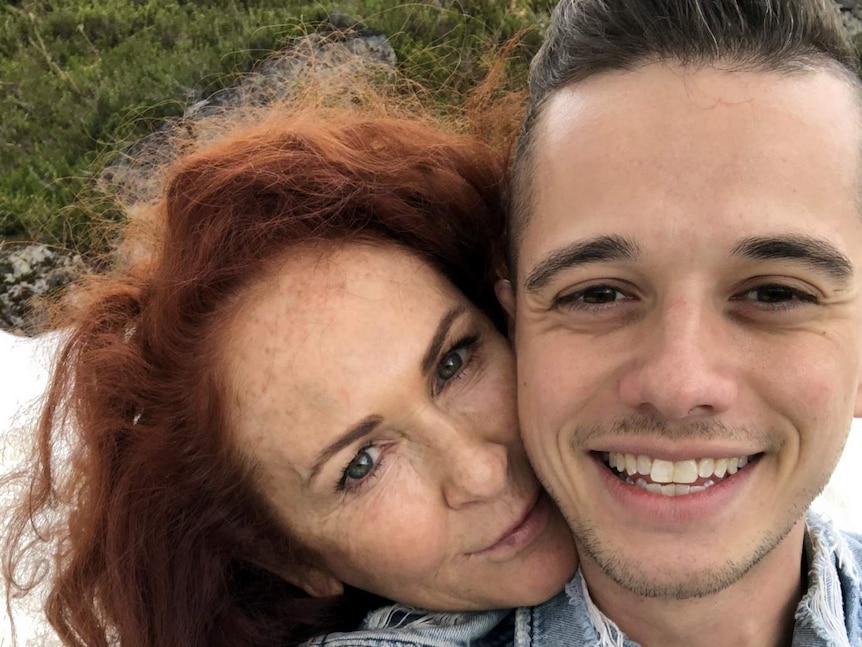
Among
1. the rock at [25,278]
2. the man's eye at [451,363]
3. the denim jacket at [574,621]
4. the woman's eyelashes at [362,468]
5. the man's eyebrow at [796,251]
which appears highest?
the man's eyebrow at [796,251]

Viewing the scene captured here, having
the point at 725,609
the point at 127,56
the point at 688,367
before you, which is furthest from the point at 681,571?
the point at 127,56

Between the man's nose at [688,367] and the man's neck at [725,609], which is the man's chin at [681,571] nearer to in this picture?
the man's neck at [725,609]

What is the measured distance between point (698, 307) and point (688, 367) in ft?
0.36

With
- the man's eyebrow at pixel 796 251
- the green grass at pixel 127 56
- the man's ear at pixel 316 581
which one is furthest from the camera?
the green grass at pixel 127 56

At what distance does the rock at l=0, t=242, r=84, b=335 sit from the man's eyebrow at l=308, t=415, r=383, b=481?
130 inches

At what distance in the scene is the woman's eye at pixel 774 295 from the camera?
1.31 metres

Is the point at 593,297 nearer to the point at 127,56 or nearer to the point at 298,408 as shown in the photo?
the point at 298,408

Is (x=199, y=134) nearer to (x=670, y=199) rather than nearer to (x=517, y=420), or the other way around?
(x=517, y=420)

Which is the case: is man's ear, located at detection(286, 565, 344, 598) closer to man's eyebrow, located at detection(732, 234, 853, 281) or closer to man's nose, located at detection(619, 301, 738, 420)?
man's nose, located at detection(619, 301, 738, 420)

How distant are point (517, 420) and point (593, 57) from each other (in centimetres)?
83

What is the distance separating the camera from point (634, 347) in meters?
1.40

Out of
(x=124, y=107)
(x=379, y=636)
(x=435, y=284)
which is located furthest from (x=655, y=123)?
(x=124, y=107)

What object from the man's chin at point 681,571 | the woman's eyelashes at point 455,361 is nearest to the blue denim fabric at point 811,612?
the man's chin at point 681,571

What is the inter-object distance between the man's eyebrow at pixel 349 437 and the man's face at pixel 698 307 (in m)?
0.37
